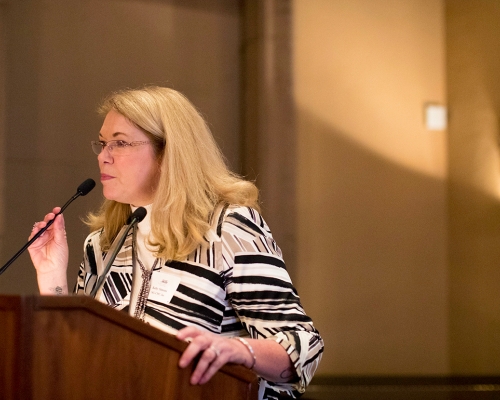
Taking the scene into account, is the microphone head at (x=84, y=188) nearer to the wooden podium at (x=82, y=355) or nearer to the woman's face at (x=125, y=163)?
the woman's face at (x=125, y=163)

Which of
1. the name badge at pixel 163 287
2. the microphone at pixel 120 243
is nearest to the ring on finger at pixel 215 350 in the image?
the name badge at pixel 163 287

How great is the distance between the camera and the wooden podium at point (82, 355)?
Answer: 121cm

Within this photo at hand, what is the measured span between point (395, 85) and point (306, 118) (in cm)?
83

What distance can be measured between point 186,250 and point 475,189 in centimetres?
407

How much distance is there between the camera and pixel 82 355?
4.15 feet

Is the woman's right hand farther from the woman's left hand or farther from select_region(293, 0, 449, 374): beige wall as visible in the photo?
select_region(293, 0, 449, 374): beige wall

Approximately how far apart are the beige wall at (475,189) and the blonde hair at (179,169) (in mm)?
3680

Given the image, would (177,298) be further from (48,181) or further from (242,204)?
(48,181)

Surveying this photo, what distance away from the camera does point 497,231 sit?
542 cm

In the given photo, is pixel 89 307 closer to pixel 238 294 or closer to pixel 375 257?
pixel 238 294

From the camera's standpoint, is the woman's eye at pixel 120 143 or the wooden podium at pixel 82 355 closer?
the wooden podium at pixel 82 355

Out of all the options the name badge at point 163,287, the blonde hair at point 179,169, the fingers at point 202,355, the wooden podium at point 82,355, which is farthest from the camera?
the blonde hair at point 179,169

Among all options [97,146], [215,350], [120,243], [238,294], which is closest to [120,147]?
[97,146]

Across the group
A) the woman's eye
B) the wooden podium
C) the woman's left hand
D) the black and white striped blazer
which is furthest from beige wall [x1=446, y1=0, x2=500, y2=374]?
the wooden podium
